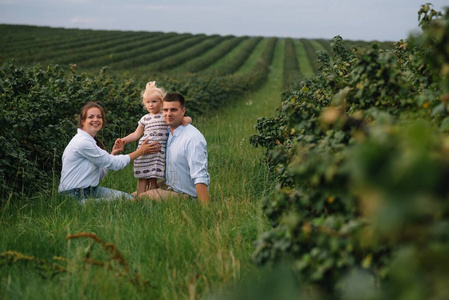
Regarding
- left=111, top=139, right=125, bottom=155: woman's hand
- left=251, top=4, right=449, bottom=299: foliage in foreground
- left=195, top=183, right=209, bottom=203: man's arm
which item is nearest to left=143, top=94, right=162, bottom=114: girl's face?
left=111, top=139, right=125, bottom=155: woman's hand

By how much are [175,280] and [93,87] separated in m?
6.03

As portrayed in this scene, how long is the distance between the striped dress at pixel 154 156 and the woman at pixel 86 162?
1.24ft

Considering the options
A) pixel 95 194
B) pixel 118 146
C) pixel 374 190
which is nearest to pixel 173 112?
pixel 118 146

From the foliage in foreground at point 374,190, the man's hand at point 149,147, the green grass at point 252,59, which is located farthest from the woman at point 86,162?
the green grass at point 252,59

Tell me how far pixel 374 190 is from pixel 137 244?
8.36 ft

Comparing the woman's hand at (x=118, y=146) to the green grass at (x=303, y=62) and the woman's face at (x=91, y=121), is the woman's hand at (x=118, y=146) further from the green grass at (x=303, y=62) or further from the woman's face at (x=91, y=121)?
the green grass at (x=303, y=62)

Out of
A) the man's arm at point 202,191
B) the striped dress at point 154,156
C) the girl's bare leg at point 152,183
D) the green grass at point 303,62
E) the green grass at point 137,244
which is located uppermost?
the green grass at point 303,62

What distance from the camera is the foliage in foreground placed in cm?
113

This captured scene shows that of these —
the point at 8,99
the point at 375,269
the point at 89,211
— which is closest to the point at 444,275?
the point at 375,269

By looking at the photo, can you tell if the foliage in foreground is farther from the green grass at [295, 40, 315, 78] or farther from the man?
the green grass at [295, 40, 315, 78]

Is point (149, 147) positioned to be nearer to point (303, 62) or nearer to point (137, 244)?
point (137, 244)

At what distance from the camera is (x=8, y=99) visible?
255 inches

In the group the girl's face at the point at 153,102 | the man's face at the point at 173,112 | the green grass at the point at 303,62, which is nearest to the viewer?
the man's face at the point at 173,112

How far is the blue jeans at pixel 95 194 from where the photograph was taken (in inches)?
188
